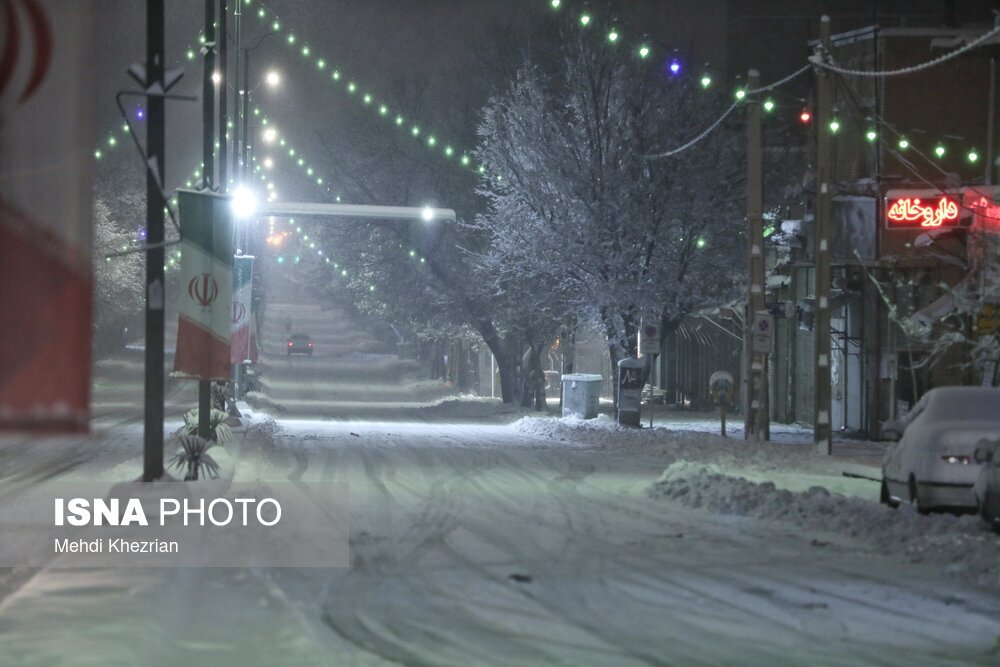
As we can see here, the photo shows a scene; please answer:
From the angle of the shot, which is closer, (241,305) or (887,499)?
(887,499)

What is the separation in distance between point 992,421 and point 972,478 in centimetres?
146

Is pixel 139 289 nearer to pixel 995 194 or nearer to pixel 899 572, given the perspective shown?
pixel 995 194

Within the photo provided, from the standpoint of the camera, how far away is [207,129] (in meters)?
20.5

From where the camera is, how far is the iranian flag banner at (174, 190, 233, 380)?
16547 millimetres

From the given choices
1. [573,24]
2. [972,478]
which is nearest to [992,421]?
[972,478]

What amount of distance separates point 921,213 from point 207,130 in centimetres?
1658

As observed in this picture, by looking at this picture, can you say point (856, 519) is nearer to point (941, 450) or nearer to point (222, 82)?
point (941, 450)

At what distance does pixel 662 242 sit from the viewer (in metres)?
33.0

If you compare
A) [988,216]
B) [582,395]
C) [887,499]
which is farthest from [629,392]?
[887,499]

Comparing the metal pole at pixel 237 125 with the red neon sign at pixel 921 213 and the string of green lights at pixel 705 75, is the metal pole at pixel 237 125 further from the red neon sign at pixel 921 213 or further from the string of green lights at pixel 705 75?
the red neon sign at pixel 921 213

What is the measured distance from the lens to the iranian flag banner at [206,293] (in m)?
16.5

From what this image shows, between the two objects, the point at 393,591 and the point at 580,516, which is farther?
the point at 580,516

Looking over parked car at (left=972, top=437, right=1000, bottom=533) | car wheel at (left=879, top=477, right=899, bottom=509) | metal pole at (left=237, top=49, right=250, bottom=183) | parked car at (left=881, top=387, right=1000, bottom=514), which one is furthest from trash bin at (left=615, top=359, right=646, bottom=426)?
parked car at (left=972, top=437, right=1000, bottom=533)

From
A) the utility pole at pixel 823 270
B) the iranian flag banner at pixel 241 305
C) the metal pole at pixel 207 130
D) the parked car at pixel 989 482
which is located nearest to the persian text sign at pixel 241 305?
the iranian flag banner at pixel 241 305
